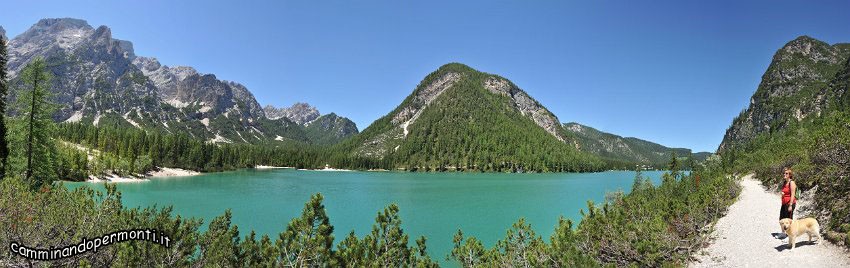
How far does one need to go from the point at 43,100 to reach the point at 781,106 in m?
247

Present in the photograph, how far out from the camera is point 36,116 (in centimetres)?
3203

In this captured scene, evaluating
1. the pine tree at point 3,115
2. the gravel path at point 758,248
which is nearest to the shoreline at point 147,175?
the pine tree at point 3,115

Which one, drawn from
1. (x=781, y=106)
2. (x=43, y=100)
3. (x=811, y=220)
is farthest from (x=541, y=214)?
(x=781, y=106)

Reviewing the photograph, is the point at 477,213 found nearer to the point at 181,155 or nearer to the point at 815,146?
the point at 815,146

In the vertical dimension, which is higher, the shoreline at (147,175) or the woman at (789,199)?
the woman at (789,199)

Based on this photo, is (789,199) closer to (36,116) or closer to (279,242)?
(279,242)

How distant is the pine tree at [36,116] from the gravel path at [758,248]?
1742 inches

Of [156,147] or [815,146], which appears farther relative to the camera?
[156,147]

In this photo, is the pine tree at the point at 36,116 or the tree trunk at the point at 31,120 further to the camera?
the tree trunk at the point at 31,120

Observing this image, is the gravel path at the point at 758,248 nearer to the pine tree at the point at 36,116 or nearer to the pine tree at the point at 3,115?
the pine tree at the point at 36,116

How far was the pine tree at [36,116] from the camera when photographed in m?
30.5

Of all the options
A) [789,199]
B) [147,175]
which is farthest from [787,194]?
[147,175]

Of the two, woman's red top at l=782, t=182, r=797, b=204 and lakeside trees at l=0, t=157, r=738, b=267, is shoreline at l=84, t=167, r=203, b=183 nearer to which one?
lakeside trees at l=0, t=157, r=738, b=267

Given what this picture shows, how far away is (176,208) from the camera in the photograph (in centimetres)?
4497
